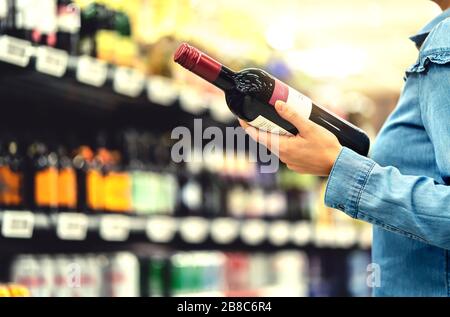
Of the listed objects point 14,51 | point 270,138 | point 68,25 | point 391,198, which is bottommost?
point 391,198

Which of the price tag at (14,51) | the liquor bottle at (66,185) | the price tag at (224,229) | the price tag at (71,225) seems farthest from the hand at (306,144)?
the price tag at (224,229)

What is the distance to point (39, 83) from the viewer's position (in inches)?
104

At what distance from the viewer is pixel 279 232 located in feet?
11.7

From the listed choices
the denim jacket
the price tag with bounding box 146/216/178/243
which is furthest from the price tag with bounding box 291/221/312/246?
the denim jacket

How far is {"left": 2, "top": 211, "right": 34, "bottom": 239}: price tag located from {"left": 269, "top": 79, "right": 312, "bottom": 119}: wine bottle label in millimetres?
944

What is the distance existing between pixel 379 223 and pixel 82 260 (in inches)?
62.3

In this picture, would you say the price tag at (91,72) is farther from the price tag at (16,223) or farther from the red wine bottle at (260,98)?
the red wine bottle at (260,98)

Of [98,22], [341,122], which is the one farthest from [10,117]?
[341,122]

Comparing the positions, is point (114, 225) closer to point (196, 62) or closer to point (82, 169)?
point (82, 169)

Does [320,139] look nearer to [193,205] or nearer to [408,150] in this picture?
[408,150]

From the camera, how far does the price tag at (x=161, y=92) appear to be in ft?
8.76

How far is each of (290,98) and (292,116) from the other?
49 mm

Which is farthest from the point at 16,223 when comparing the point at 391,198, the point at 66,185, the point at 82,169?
the point at 391,198
